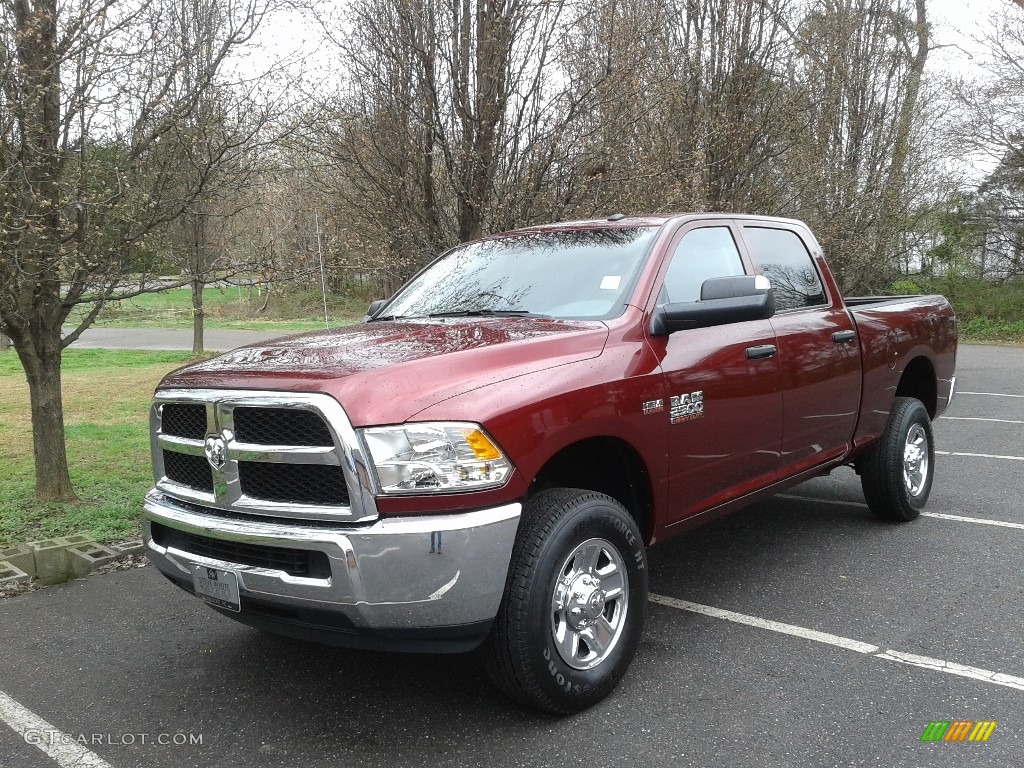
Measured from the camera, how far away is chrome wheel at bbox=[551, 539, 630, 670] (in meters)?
3.14

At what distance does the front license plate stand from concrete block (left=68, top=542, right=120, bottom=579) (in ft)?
7.23


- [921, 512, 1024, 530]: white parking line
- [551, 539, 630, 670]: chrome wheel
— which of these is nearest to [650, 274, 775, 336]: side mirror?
[551, 539, 630, 670]: chrome wheel

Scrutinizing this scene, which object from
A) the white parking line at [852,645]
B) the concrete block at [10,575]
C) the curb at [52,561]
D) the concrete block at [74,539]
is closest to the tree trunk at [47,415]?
the concrete block at [74,539]

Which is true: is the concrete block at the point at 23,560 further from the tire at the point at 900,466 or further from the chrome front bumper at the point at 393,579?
the tire at the point at 900,466

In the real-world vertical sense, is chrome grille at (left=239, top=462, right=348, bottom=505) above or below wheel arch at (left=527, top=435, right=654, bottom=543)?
above

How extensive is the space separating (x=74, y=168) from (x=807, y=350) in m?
4.74

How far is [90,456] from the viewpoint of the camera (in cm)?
820

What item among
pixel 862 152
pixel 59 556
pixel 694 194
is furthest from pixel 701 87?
pixel 59 556

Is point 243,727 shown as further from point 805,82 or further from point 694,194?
point 805,82

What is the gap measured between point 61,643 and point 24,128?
3014 millimetres

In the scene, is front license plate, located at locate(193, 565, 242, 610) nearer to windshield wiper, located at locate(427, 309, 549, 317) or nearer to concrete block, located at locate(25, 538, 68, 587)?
windshield wiper, located at locate(427, 309, 549, 317)

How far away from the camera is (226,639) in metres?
4.03

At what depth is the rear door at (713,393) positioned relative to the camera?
147 inches

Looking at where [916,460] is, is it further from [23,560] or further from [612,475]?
[23,560]
